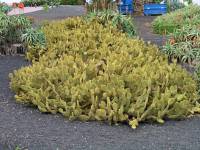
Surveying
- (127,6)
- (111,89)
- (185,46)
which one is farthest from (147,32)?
(111,89)

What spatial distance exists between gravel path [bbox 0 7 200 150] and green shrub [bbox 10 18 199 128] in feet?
0.43

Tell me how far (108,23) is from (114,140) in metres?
6.20

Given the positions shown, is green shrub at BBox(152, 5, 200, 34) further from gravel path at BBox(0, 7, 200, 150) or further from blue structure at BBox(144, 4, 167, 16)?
gravel path at BBox(0, 7, 200, 150)

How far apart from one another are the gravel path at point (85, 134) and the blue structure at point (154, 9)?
1428 centimetres

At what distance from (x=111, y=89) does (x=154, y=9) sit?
14.4 metres

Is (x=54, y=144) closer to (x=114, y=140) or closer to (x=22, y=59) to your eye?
(x=114, y=140)

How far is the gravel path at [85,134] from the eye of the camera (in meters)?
5.25

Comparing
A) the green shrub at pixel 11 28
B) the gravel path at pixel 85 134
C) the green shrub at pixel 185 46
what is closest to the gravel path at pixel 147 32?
the green shrub at pixel 185 46

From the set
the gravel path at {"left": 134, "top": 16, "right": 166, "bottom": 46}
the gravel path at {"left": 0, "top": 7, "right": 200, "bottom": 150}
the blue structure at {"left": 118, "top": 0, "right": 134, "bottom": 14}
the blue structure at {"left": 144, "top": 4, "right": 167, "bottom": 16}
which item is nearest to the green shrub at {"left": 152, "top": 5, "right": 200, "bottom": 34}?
the gravel path at {"left": 134, "top": 16, "right": 166, "bottom": 46}

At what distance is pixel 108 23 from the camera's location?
1131 centimetres

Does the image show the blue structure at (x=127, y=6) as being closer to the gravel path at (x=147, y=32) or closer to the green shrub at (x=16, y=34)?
the gravel path at (x=147, y=32)

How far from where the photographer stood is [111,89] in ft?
20.1

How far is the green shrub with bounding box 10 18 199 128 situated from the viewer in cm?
597

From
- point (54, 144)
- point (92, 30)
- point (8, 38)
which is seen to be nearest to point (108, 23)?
point (92, 30)
